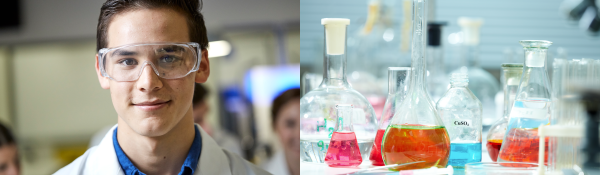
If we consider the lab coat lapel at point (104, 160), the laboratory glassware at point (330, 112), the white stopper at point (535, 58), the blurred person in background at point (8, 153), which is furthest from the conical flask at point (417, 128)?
the blurred person in background at point (8, 153)

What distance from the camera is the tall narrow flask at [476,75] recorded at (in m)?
1.89

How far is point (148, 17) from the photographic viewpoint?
0.74 m

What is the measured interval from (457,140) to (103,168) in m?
0.70

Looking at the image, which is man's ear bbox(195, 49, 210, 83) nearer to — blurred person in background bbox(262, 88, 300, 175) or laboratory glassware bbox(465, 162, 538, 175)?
blurred person in background bbox(262, 88, 300, 175)

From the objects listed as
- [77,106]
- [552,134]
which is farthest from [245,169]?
[552,134]

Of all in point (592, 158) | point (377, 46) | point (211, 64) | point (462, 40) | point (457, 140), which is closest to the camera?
point (592, 158)

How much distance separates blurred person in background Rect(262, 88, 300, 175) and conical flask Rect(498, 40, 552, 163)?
16.5 inches

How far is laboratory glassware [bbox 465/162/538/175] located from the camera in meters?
0.84

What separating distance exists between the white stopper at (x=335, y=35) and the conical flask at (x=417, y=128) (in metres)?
0.15

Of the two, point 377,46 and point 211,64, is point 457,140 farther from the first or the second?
point 377,46

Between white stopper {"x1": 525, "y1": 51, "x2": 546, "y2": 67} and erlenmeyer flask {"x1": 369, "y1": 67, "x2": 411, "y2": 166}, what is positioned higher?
white stopper {"x1": 525, "y1": 51, "x2": 546, "y2": 67}

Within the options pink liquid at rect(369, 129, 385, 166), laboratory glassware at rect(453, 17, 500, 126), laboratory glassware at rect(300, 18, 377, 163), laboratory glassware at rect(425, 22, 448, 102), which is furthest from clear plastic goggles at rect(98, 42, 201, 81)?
laboratory glassware at rect(453, 17, 500, 126)

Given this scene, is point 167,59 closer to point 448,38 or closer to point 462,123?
point 462,123

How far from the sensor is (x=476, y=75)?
6.32 feet
